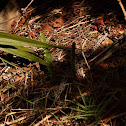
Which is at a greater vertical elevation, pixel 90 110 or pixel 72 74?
pixel 72 74

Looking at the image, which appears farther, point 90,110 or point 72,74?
point 72,74

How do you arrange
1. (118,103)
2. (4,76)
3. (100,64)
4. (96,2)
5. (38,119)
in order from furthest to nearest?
(96,2) → (4,76) → (100,64) → (38,119) → (118,103)

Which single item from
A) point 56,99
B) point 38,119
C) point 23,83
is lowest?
point 38,119

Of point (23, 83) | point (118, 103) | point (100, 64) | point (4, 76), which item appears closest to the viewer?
point (118, 103)

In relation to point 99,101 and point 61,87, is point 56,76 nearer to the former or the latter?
point 61,87

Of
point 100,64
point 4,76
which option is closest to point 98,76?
point 100,64

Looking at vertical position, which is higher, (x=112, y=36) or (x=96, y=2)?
(x=96, y=2)

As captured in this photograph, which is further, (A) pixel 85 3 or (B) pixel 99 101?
(A) pixel 85 3
